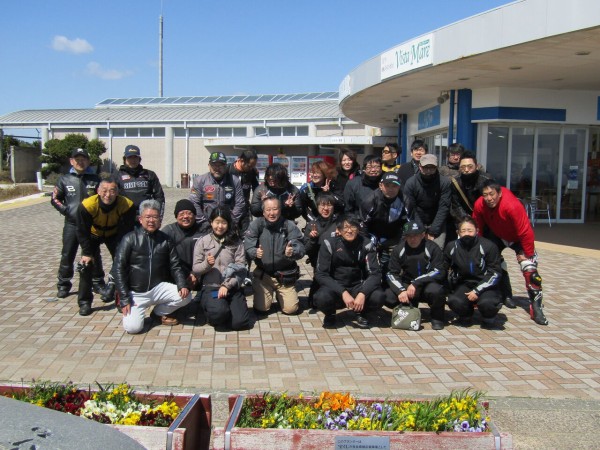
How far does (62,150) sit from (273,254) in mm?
34318

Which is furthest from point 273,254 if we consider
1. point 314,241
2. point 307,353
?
point 307,353

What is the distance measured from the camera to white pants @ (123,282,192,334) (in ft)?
18.2

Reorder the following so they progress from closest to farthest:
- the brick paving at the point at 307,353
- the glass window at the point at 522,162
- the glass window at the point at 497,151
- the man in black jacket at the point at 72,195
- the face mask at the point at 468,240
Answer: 1. the brick paving at the point at 307,353
2. the face mask at the point at 468,240
3. the man in black jacket at the point at 72,195
4. the glass window at the point at 497,151
5. the glass window at the point at 522,162

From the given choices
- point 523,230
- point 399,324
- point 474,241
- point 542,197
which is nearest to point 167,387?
point 399,324

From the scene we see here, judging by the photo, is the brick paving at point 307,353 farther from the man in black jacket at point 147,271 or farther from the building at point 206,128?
the building at point 206,128

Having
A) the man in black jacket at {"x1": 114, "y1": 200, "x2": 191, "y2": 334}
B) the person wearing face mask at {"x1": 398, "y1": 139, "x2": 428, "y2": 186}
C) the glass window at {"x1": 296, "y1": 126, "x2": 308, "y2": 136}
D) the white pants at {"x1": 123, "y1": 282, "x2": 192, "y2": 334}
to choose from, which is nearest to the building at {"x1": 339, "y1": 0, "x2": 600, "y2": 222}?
the person wearing face mask at {"x1": 398, "y1": 139, "x2": 428, "y2": 186}

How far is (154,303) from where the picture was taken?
5.80 metres

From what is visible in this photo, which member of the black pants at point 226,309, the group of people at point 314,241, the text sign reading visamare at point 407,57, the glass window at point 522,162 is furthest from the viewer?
the glass window at point 522,162

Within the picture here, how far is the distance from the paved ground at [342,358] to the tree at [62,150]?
32306 millimetres

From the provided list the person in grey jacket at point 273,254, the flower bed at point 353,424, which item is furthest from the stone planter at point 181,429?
the person in grey jacket at point 273,254

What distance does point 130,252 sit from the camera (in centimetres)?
572

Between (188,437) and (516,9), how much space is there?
8.16 meters

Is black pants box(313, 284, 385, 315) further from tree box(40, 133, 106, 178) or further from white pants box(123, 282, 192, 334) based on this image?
tree box(40, 133, 106, 178)

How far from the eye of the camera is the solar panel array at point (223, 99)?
41906mm
